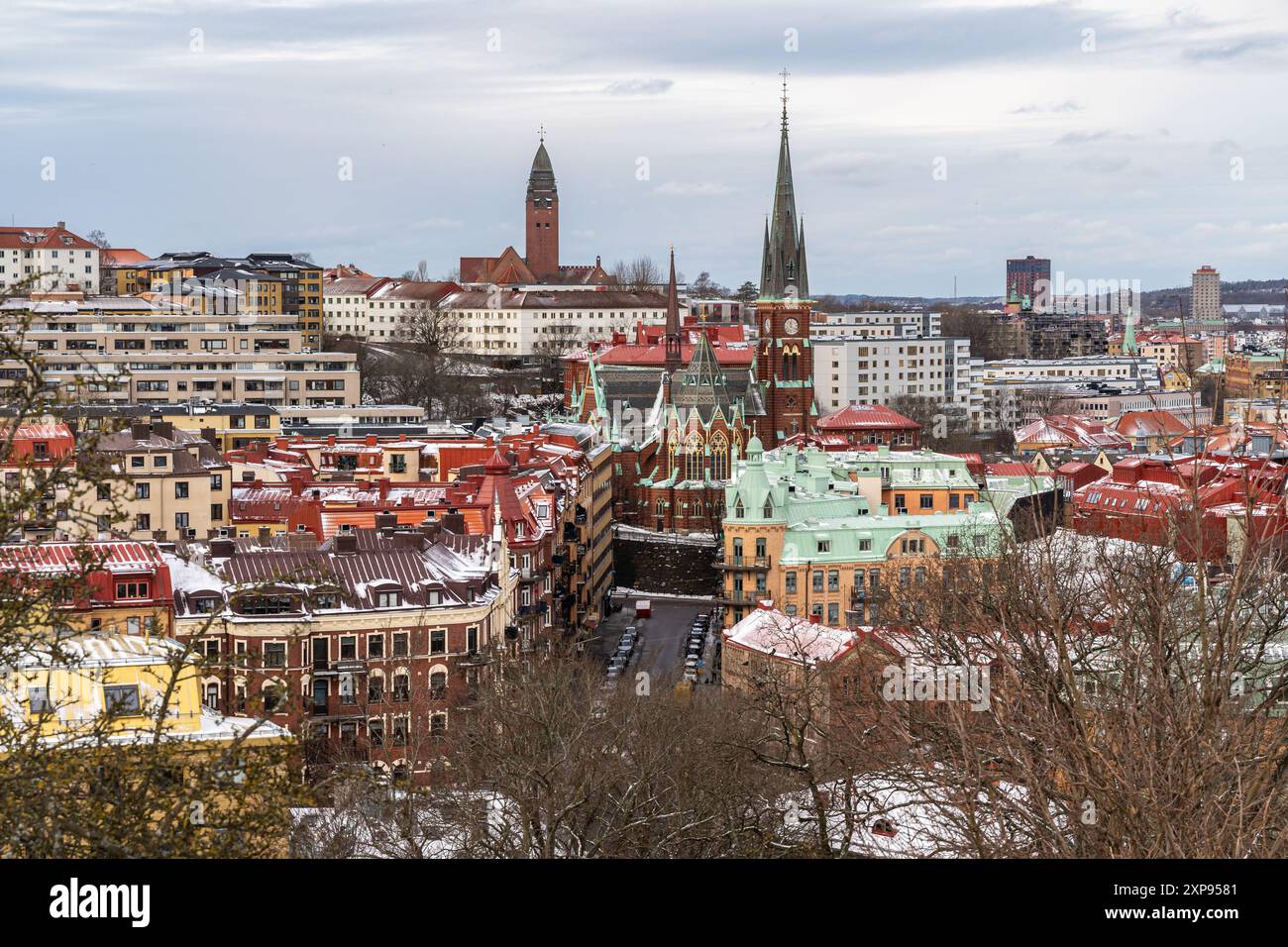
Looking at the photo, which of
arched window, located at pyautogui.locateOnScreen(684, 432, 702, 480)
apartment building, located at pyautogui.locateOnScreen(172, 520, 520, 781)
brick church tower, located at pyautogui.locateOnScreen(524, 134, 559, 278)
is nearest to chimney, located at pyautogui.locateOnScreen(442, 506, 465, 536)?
apartment building, located at pyautogui.locateOnScreen(172, 520, 520, 781)

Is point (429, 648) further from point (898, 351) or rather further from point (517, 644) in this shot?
point (898, 351)

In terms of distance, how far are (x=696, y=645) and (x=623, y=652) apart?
1663mm

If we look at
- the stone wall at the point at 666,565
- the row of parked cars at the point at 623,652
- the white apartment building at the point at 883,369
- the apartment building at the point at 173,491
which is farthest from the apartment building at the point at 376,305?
the apartment building at the point at 173,491

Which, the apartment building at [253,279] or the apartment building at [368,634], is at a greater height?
the apartment building at [253,279]

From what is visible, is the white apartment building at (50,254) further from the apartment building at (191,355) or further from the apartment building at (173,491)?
the apartment building at (173,491)

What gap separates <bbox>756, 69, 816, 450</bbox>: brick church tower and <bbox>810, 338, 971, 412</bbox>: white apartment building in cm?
3027

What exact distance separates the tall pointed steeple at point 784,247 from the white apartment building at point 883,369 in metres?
30.2

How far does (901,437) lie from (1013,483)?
20378 mm

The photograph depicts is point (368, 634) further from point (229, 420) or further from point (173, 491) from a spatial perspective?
point (229, 420)

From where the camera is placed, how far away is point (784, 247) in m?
70.2

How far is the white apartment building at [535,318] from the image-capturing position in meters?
113

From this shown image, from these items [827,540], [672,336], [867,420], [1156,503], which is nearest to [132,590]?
[1156,503]
